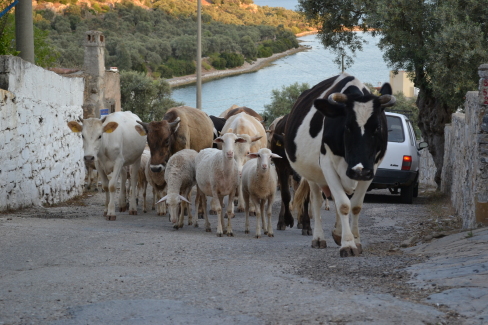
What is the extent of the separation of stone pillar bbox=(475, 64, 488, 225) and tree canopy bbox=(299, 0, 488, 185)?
6.61 metres

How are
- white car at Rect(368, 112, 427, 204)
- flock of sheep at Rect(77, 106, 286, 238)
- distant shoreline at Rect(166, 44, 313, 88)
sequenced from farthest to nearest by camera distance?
distant shoreline at Rect(166, 44, 313, 88) < white car at Rect(368, 112, 427, 204) < flock of sheep at Rect(77, 106, 286, 238)

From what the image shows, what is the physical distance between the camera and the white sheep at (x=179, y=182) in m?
12.1

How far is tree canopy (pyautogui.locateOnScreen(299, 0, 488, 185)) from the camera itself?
16.3 m

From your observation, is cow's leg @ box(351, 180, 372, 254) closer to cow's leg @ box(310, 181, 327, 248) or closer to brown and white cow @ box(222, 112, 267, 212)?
cow's leg @ box(310, 181, 327, 248)

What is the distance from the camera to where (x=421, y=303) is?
223 inches

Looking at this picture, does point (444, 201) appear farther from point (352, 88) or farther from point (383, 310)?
point (383, 310)

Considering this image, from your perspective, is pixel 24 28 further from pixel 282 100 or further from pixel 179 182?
pixel 282 100

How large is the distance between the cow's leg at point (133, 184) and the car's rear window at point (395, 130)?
633 cm

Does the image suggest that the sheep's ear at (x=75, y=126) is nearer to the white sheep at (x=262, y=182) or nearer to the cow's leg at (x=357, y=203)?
the white sheep at (x=262, y=182)

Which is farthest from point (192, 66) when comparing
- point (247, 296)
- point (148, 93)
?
point (247, 296)

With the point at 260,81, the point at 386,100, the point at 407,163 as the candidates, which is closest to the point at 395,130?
the point at 407,163

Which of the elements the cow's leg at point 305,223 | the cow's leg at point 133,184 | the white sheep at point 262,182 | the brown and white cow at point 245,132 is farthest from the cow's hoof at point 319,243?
the cow's leg at point 133,184

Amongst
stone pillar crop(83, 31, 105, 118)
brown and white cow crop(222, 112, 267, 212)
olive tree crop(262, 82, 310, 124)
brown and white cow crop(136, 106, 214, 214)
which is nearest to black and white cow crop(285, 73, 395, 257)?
brown and white cow crop(222, 112, 267, 212)

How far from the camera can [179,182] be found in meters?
12.4
